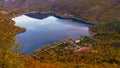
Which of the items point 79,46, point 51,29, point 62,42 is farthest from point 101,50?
point 51,29

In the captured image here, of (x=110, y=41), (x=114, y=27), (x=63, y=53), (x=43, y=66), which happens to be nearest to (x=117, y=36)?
(x=110, y=41)

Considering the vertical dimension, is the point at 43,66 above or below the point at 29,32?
above

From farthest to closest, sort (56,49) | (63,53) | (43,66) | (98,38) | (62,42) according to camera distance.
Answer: (98,38)
(62,42)
(56,49)
(63,53)
(43,66)

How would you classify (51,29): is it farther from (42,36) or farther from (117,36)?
(117,36)

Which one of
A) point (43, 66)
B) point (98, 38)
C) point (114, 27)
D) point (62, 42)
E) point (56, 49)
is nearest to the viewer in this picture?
point (43, 66)

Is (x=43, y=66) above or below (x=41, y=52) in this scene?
above

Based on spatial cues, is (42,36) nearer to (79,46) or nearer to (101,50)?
(79,46)

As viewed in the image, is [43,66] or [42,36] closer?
[43,66]

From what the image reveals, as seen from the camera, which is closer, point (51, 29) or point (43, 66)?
point (43, 66)

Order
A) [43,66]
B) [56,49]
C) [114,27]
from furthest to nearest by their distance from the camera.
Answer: [114,27], [56,49], [43,66]
